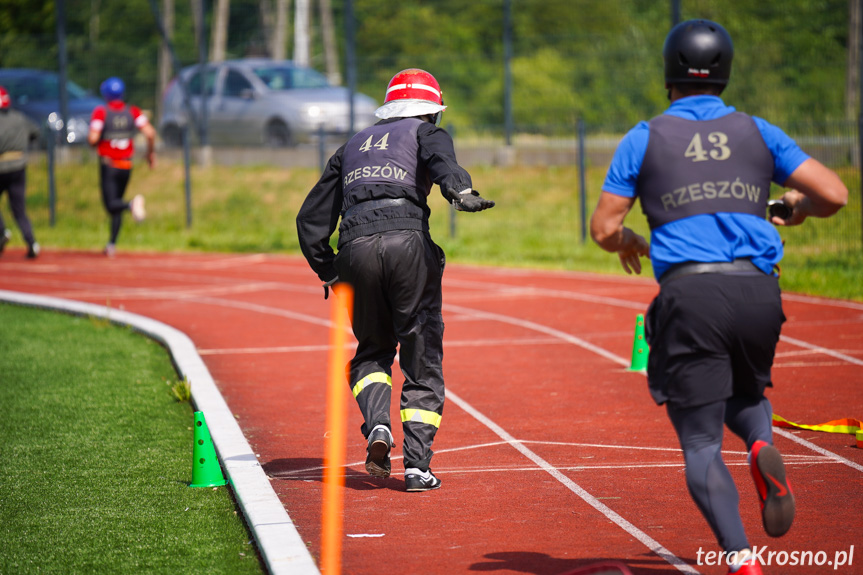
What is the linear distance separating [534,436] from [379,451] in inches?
62.4

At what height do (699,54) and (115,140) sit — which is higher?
(115,140)

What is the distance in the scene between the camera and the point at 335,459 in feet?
20.8

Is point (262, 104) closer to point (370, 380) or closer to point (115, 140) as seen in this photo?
point (115, 140)

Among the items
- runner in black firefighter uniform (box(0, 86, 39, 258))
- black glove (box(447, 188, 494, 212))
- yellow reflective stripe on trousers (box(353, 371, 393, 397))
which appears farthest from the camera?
runner in black firefighter uniform (box(0, 86, 39, 258))

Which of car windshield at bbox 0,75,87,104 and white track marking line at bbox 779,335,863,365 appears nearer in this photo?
white track marking line at bbox 779,335,863,365

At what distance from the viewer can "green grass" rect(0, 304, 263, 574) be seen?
4.66m

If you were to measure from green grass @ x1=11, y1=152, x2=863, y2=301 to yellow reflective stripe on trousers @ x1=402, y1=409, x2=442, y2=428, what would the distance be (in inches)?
381

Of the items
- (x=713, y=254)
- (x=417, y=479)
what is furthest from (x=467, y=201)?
(x=713, y=254)

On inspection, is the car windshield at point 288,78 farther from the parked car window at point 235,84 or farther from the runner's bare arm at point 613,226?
the runner's bare arm at point 613,226

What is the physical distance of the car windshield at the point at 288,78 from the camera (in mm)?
23984

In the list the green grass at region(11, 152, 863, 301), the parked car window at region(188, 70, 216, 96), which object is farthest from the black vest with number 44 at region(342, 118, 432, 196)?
the parked car window at region(188, 70, 216, 96)

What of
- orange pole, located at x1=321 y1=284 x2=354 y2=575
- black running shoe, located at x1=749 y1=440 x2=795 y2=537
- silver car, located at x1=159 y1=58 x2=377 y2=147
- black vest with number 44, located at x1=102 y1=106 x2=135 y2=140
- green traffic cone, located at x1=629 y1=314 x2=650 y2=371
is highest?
silver car, located at x1=159 y1=58 x2=377 y2=147

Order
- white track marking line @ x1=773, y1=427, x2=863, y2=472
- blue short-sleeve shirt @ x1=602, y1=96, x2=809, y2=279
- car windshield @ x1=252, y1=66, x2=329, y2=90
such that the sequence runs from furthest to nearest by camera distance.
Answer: car windshield @ x1=252, y1=66, x2=329, y2=90
white track marking line @ x1=773, y1=427, x2=863, y2=472
blue short-sleeve shirt @ x1=602, y1=96, x2=809, y2=279

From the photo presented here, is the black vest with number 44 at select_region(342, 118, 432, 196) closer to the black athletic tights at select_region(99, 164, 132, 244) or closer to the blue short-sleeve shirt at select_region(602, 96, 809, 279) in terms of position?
the blue short-sleeve shirt at select_region(602, 96, 809, 279)
